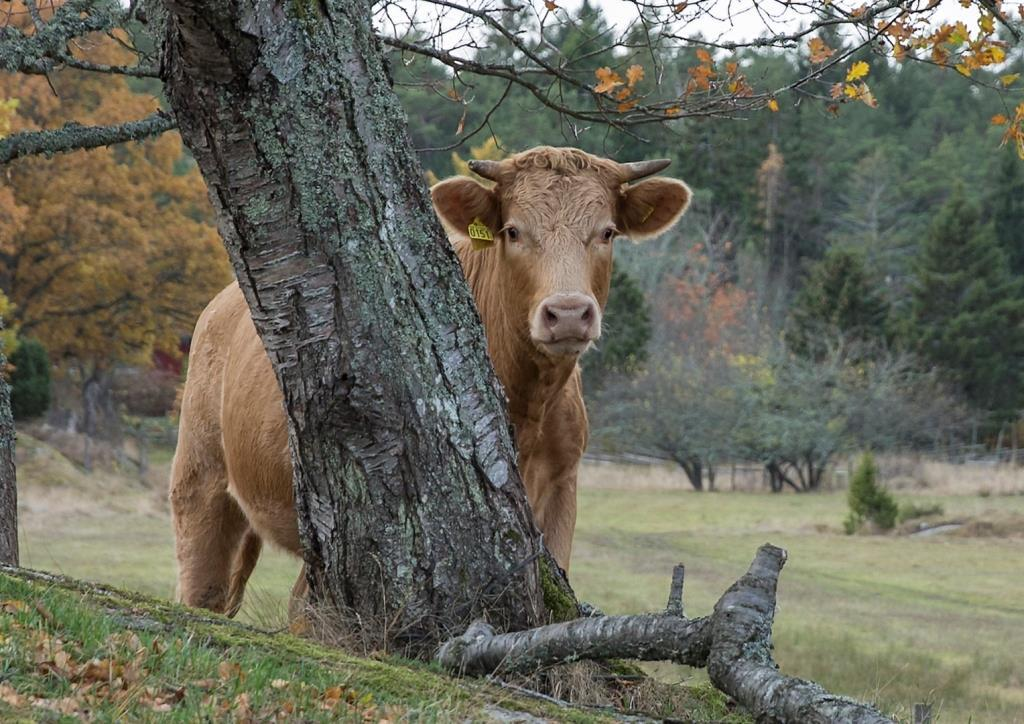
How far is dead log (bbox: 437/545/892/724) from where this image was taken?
334 cm

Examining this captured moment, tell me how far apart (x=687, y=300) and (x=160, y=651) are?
56.5 meters

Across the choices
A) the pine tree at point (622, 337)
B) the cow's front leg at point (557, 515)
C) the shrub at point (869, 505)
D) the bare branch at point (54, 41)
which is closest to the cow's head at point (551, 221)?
the cow's front leg at point (557, 515)

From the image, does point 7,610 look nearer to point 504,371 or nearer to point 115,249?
point 504,371

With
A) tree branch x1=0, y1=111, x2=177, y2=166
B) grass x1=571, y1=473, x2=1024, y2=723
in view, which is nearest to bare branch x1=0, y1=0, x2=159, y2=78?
tree branch x1=0, y1=111, x2=177, y2=166

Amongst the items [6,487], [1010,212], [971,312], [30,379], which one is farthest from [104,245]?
[1010,212]

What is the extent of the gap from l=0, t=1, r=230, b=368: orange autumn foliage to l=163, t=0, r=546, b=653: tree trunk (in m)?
34.2

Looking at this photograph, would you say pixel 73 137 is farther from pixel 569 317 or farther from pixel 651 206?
pixel 651 206

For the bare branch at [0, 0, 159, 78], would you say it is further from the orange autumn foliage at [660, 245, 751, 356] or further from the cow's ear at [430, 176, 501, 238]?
the orange autumn foliage at [660, 245, 751, 356]

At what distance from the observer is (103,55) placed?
3488 cm

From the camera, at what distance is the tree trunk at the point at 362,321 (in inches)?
169

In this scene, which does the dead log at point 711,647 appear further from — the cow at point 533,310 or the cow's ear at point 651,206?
the cow's ear at point 651,206

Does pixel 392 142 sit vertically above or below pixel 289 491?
above

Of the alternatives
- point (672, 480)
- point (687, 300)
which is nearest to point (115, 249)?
point (672, 480)

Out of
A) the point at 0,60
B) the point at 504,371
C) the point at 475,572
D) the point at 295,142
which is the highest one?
the point at 0,60
